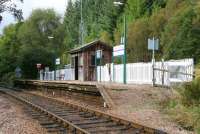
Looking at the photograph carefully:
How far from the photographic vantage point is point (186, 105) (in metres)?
16.2

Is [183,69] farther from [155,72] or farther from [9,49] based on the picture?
[9,49]

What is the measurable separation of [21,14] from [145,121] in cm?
3750

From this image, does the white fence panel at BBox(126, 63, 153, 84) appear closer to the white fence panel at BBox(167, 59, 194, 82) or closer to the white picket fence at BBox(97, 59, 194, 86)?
the white picket fence at BBox(97, 59, 194, 86)

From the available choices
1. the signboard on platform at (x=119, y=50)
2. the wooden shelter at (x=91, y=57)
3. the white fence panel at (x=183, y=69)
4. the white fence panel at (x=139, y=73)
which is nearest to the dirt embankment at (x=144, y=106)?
the white fence panel at (x=183, y=69)

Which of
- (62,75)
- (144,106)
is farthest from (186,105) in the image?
(62,75)

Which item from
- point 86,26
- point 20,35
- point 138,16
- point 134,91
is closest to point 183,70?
point 134,91

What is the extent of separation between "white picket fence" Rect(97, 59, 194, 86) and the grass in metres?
2.48

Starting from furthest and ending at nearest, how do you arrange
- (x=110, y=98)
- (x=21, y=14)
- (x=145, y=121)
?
(x=21, y=14) < (x=110, y=98) < (x=145, y=121)

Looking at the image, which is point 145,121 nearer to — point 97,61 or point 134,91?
point 134,91

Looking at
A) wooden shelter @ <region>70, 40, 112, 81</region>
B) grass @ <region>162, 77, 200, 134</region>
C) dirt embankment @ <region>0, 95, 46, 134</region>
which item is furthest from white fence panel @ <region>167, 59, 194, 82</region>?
wooden shelter @ <region>70, 40, 112, 81</region>

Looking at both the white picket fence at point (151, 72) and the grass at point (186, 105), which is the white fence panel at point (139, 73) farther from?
the grass at point (186, 105)

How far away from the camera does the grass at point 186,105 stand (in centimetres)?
1361

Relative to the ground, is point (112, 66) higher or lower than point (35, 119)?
higher

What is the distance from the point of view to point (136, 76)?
97.4ft
